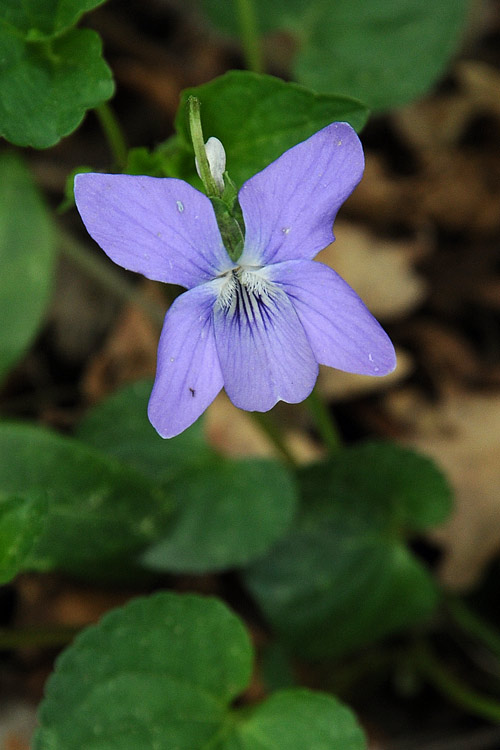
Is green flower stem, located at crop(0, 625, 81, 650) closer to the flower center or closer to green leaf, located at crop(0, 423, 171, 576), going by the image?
green leaf, located at crop(0, 423, 171, 576)

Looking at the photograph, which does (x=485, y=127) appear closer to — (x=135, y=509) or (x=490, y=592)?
(x=490, y=592)

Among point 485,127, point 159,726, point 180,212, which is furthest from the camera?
point 485,127

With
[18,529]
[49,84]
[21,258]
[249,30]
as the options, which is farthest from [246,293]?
[249,30]

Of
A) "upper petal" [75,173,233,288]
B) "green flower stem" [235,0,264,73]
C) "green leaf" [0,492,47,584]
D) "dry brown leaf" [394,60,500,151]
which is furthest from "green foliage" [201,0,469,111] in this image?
"green leaf" [0,492,47,584]

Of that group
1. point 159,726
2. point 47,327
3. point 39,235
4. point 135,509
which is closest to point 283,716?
point 159,726

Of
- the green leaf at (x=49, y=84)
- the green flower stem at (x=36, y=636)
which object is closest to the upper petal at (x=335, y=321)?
the green leaf at (x=49, y=84)

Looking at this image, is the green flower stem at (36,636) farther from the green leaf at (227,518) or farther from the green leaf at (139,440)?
the green leaf at (139,440)

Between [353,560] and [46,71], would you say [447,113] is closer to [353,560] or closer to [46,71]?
[353,560]
